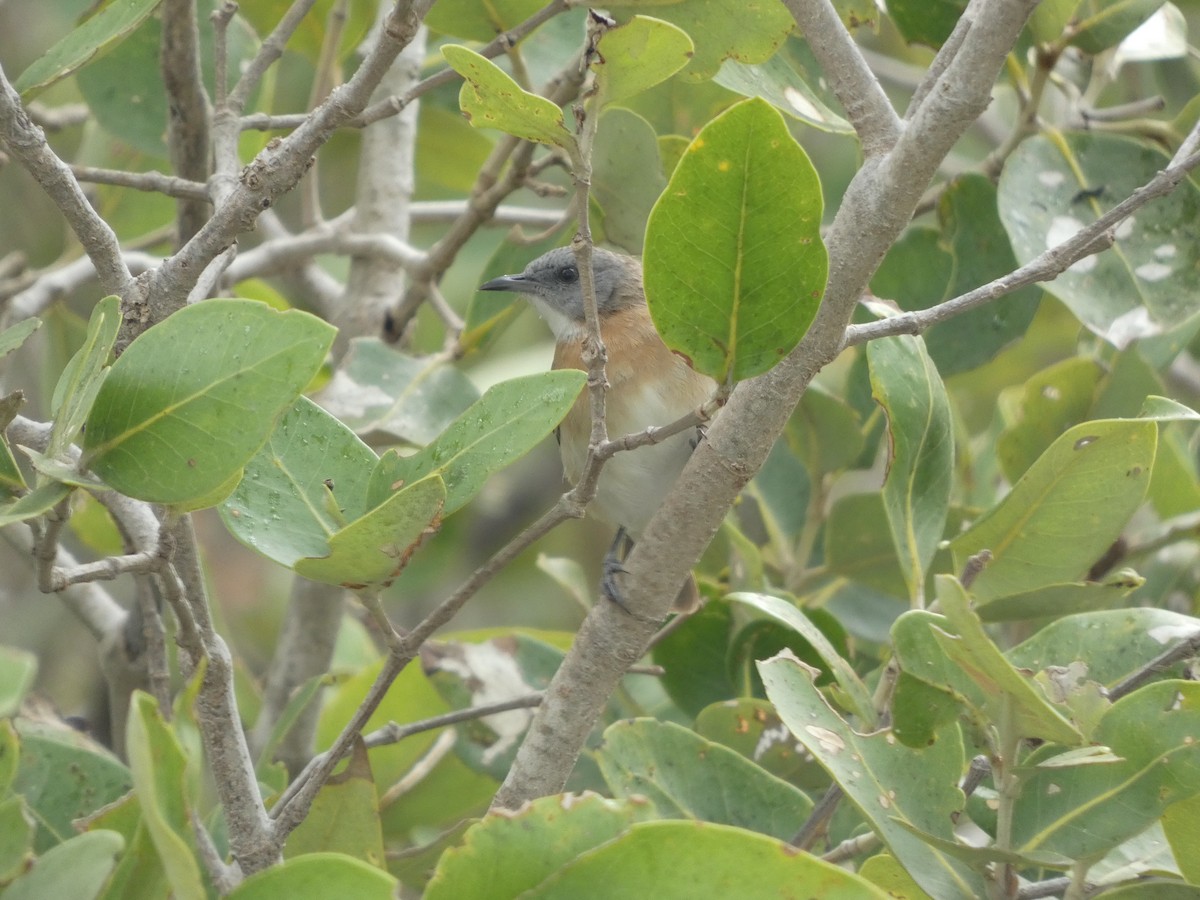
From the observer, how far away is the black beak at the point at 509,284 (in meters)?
3.62

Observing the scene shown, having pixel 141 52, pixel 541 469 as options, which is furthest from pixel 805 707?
pixel 541 469

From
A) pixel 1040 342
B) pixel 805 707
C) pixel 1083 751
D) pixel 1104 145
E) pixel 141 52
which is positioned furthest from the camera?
pixel 1040 342

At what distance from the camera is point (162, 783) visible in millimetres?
1369

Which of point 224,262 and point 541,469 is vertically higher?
point 224,262

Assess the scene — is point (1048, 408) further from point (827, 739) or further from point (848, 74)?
point (827, 739)

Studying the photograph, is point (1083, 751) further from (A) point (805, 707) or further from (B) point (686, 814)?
(B) point (686, 814)

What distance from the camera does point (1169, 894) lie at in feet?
5.74

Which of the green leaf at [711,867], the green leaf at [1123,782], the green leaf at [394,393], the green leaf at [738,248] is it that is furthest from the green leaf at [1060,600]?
the green leaf at [394,393]

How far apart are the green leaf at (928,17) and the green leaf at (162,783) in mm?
2428

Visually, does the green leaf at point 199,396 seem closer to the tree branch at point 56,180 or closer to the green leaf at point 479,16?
the tree branch at point 56,180

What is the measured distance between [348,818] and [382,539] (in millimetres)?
663

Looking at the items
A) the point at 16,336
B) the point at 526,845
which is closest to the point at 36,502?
the point at 16,336

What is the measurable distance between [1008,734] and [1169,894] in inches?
13.2

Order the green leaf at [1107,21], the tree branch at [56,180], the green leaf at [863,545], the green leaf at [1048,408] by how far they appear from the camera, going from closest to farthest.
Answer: the tree branch at [56,180] → the green leaf at [1107,21] → the green leaf at [1048,408] → the green leaf at [863,545]
